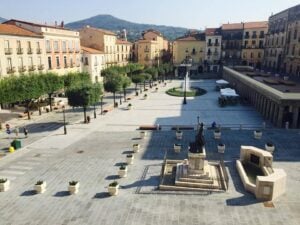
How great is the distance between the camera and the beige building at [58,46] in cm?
5571

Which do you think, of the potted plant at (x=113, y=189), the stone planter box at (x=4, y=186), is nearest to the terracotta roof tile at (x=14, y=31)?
the stone planter box at (x=4, y=186)

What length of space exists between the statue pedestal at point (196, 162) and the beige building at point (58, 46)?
44.2 meters

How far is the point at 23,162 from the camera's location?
26.0 meters

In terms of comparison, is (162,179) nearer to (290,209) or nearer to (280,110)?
(290,209)

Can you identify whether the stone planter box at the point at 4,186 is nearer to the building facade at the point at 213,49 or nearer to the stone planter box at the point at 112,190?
the stone planter box at the point at 112,190

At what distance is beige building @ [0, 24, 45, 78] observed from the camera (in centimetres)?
4617

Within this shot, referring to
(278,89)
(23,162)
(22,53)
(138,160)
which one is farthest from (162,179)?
(22,53)

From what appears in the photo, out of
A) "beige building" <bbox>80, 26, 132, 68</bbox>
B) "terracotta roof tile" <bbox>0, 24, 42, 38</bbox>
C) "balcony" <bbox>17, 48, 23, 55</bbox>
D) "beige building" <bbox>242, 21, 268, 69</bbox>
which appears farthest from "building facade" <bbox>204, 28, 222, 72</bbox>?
"balcony" <bbox>17, 48, 23, 55</bbox>

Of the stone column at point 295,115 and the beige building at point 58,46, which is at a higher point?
the beige building at point 58,46

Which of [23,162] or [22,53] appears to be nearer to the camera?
[23,162]

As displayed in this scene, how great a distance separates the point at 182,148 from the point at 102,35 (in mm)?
58933

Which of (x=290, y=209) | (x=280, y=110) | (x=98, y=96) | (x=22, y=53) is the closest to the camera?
(x=290, y=209)

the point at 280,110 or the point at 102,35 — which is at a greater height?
the point at 102,35

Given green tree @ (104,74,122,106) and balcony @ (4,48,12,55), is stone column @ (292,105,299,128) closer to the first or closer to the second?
green tree @ (104,74,122,106)
